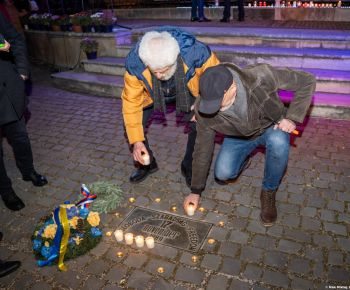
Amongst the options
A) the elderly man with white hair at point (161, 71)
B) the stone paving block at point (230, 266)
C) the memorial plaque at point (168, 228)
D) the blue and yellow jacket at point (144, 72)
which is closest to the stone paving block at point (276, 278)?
the stone paving block at point (230, 266)

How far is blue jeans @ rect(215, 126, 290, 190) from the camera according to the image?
3635mm

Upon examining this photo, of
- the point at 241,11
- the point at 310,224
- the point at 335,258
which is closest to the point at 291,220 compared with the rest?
the point at 310,224

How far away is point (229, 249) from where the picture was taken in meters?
3.58

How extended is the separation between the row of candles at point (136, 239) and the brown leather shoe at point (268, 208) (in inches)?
52.3

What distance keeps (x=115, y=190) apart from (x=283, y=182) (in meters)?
2.30

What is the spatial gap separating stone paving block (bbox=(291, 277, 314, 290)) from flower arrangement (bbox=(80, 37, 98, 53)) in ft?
28.0

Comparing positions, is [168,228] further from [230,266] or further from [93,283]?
[93,283]

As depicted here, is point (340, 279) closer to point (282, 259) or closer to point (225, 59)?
point (282, 259)

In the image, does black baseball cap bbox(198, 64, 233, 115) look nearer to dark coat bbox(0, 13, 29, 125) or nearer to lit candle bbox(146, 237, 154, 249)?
lit candle bbox(146, 237, 154, 249)

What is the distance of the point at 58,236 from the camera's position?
3627 millimetres

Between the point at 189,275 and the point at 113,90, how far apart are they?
615 cm

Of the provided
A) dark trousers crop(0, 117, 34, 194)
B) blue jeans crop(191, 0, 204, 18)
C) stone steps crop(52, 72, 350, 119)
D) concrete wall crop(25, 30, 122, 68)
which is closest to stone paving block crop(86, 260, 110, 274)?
dark trousers crop(0, 117, 34, 194)

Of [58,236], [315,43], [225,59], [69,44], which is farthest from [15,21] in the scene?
[58,236]

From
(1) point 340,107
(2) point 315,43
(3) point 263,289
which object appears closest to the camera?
(3) point 263,289
